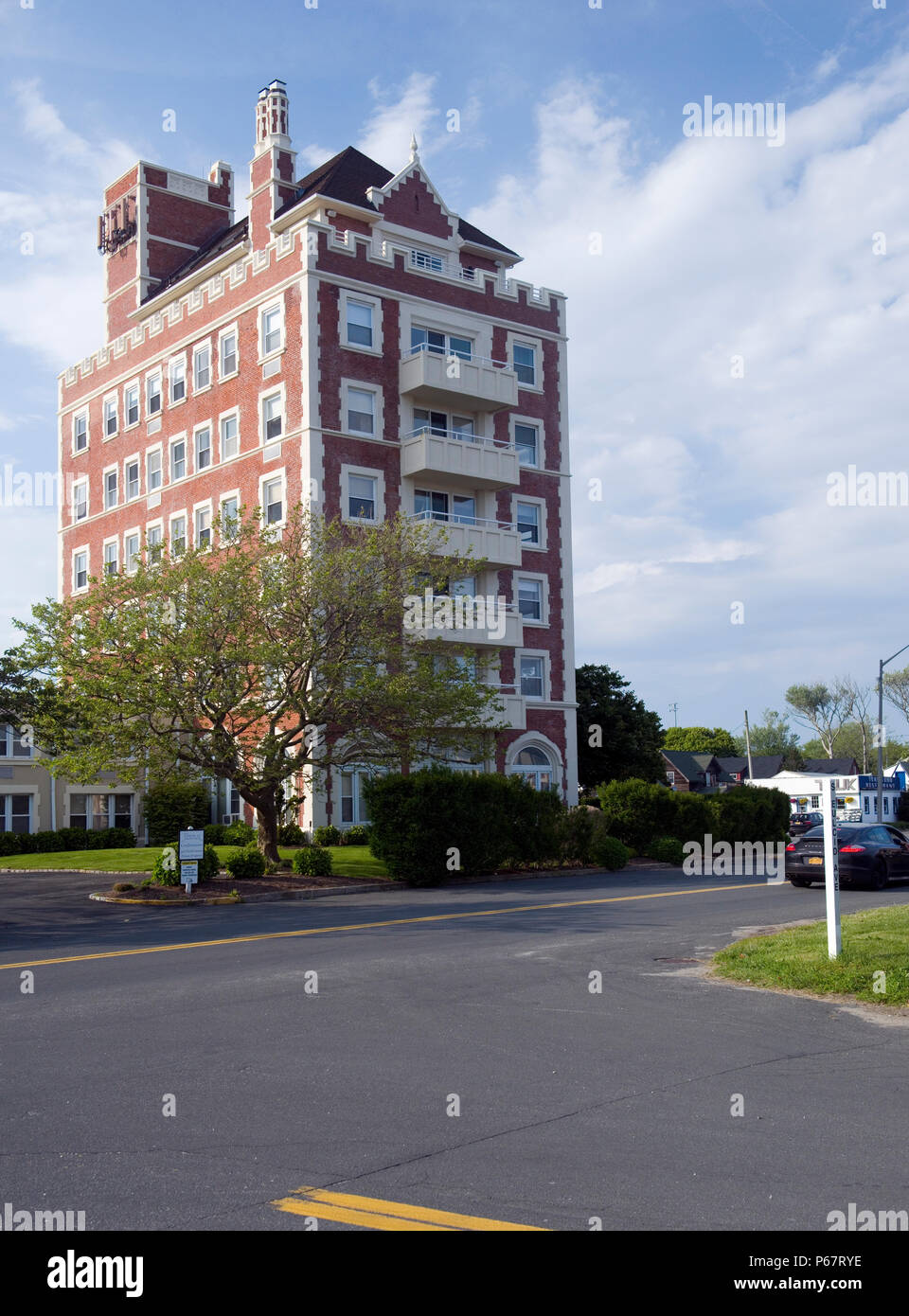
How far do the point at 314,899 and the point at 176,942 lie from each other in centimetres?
791

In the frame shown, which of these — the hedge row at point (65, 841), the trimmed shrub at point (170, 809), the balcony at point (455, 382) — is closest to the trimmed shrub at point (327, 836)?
the trimmed shrub at point (170, 809)

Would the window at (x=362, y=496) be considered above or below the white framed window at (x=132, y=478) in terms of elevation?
below

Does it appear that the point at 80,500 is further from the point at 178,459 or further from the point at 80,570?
the point at 178,459

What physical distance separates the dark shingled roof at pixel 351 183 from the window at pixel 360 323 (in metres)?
4.24

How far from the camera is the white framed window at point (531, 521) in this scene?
44406 mm

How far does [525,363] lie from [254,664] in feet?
75.7

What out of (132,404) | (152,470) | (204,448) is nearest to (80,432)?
(132,404)

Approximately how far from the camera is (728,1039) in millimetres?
9578

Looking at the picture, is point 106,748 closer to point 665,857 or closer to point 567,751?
point 665,857

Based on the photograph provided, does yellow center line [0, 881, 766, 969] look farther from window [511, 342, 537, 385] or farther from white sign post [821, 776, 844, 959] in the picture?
window [511, 342, 537, 385]

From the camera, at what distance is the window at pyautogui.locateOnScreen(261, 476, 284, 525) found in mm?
39750

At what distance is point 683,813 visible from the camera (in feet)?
122

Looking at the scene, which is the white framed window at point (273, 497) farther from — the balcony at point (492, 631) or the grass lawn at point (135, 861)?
the grass lawn at point (135, 861)
